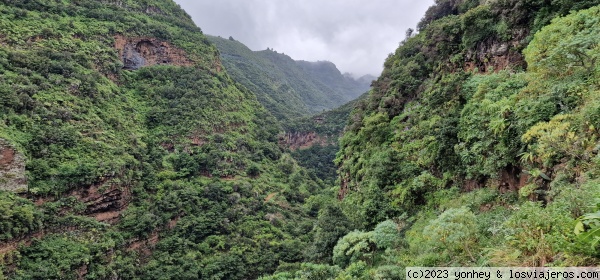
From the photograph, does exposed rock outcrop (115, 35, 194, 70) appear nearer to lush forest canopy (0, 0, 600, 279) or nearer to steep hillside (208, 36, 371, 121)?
lush forest canopy (0, 0, 600, 279)

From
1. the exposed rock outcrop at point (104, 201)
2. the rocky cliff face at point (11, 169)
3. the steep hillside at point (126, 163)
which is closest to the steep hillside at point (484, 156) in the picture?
the steep hillside at point (126, 163)

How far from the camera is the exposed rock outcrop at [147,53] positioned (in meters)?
50.7

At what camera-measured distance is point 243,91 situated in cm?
6588

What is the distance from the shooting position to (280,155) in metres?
54.3

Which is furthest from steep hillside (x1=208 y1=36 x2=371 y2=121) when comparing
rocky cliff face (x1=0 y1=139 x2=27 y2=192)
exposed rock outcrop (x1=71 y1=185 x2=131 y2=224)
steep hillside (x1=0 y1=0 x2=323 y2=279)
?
rocky cliff face (x1=0 y1=139 x2=27 y2=192)

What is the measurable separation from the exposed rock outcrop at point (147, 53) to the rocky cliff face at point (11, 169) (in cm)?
2866

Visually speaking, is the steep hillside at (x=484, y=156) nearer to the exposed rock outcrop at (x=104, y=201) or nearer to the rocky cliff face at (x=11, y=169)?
the exposed rock outcrop at (x=104, y=201)

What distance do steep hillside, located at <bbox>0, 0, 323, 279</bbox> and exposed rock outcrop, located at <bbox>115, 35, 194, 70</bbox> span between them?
0.55ft

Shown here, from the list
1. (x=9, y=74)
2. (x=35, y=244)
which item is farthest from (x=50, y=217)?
(x=9, y=74)

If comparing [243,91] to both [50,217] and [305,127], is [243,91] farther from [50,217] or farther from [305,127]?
[50,217]

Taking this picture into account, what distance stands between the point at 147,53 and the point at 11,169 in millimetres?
34069

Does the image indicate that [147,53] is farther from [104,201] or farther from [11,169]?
[11,169]

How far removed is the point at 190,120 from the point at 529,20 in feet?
135

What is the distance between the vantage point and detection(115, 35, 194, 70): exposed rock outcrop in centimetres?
5067
